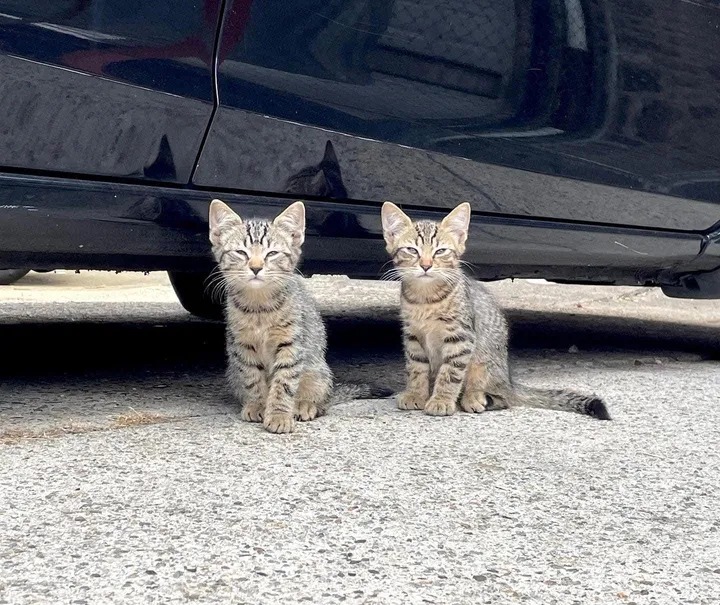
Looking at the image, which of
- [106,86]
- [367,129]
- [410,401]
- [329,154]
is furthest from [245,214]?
[410,401]

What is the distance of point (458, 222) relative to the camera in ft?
11.6

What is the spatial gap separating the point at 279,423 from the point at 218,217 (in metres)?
0.69

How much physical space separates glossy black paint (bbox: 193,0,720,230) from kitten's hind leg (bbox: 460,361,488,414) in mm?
662

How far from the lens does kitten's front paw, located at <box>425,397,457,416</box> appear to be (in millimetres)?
3379

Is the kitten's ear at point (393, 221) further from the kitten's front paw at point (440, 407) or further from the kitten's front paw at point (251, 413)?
the kitten's front paw at point (251, 413)

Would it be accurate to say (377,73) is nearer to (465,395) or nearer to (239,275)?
(239,275)

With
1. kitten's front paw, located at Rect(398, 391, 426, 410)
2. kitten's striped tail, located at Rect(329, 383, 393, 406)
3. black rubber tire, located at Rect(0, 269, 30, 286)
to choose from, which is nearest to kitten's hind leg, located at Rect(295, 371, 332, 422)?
kitten's striped tail, located at Rect(329, 383, 393, 406)

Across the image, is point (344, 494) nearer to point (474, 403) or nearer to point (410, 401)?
point (410, 401)

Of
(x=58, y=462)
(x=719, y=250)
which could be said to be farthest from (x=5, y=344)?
(x=719, y=250)

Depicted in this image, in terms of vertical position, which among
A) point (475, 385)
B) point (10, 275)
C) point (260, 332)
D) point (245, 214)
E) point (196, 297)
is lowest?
point (10, 275)

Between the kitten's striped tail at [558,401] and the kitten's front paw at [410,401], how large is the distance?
286 millimetres

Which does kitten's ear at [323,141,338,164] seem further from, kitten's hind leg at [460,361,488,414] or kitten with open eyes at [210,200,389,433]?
kitten's hind leg at [460,361,488,414]

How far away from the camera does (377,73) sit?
3.30 meters

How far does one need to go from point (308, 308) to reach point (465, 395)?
682 mm
